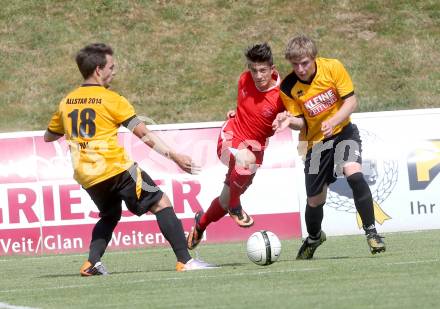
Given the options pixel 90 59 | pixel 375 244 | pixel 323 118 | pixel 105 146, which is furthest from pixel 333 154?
pixel 90 59

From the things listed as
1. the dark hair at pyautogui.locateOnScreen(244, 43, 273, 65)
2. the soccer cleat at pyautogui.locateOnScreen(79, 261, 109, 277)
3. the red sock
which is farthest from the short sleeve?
the soccer cleat at pyautogui.locateOnScreen(79, 261, 109, 277)

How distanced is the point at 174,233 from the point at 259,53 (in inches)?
76.9

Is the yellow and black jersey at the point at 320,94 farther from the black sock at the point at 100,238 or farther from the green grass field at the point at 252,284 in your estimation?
the black sock at the point at 100,238

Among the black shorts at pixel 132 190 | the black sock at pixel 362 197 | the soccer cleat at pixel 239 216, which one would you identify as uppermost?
the black shorts at pixel 132 190

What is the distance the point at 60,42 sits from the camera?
24.7 m

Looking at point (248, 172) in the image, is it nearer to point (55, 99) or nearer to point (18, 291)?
point (18, 291)

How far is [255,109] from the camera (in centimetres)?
1052

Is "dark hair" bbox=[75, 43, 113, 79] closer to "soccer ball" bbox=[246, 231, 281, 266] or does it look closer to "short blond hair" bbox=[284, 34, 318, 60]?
"short blond hair" bbox=[284, 34, 318, 60]

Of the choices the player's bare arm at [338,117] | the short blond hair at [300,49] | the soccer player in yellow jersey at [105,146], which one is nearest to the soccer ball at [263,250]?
the soccer player in yellow jersey at [105,146]

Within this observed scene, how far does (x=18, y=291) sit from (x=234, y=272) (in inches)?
67.5

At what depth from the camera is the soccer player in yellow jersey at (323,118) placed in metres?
9.41

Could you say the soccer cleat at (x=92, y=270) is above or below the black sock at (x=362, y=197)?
below

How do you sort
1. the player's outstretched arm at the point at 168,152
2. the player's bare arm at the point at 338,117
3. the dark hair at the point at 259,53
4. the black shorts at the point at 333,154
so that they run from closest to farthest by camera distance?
the player's outstretched arm at the point at 168,152 → the player's bare arm at the point at 338,117 → the black shorts at the point at 333,154 → the dark hair at the point at 259,53

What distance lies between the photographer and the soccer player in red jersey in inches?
408
